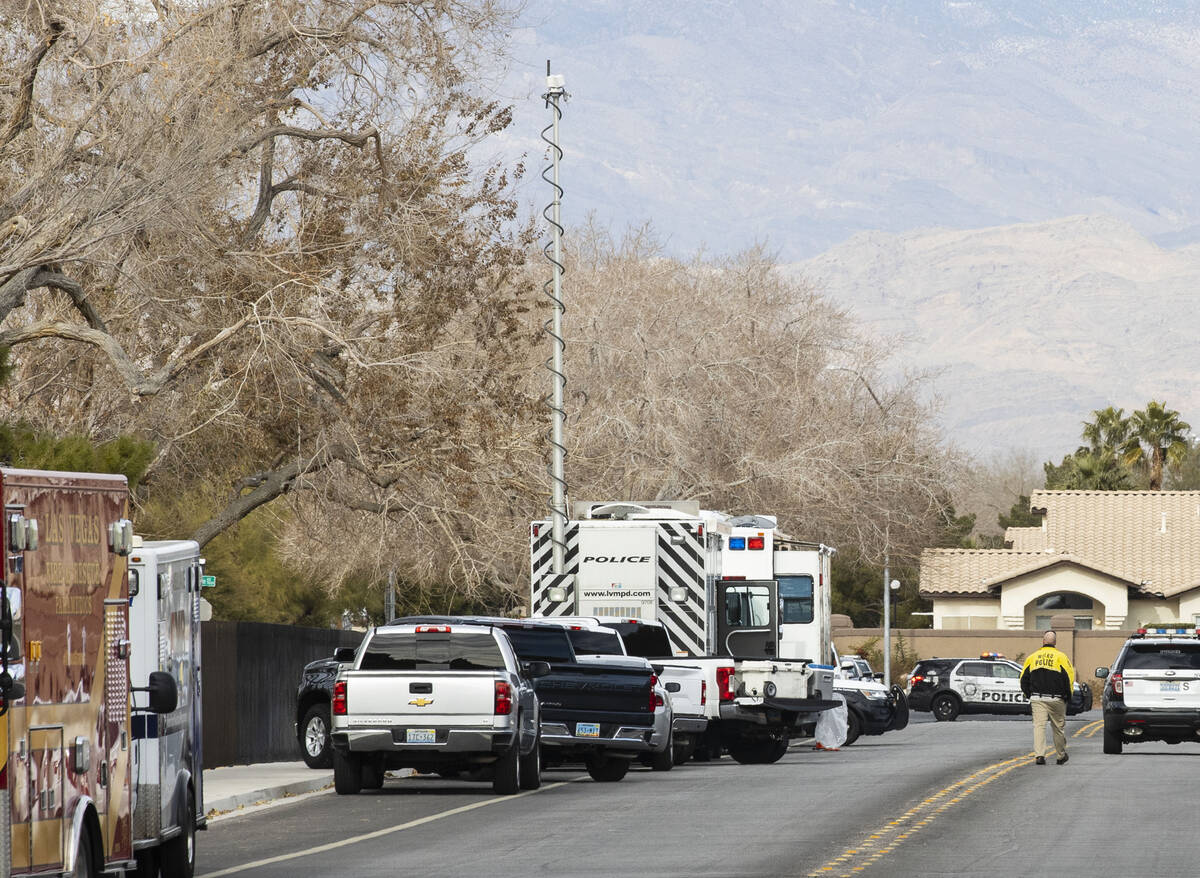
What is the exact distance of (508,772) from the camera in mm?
22234

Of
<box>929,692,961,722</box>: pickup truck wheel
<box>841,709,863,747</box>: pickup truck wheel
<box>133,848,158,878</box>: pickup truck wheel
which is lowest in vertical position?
<box>929,692,961,722</box>: pickup truck wheel

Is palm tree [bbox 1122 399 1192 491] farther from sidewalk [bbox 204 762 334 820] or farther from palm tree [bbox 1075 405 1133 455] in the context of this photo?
sidewalk [bbox 204 762 334 820]

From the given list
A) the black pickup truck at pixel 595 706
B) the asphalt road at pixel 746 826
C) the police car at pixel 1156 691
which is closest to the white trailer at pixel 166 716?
the asphalt road at pixel 746 826

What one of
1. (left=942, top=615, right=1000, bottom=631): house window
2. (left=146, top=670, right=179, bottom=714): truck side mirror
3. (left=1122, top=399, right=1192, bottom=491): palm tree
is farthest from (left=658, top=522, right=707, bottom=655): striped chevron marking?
(left=1122, top=399, right=1192, bottom=491): palm tree

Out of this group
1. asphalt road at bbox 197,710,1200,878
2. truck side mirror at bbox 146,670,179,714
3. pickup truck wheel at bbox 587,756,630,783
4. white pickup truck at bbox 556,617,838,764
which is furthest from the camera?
white pickup truck at bbox 556,617,838,764

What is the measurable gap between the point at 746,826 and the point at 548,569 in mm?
13558

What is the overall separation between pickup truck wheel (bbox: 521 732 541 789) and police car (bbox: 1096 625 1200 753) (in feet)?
37.2

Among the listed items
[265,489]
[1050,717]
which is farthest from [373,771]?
[1050,717]

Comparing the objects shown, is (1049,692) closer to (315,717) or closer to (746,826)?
(315,717)

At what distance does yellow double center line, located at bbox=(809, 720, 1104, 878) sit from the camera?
1486cm

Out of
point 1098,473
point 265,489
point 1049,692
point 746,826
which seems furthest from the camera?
point 1098,473

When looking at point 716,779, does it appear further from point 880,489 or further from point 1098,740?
point 880,489

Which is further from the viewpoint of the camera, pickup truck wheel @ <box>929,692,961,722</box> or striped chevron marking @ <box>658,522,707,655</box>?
pickup truck wheel @ <box>929,692,961,722</box>

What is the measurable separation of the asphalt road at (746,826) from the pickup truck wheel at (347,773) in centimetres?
22
